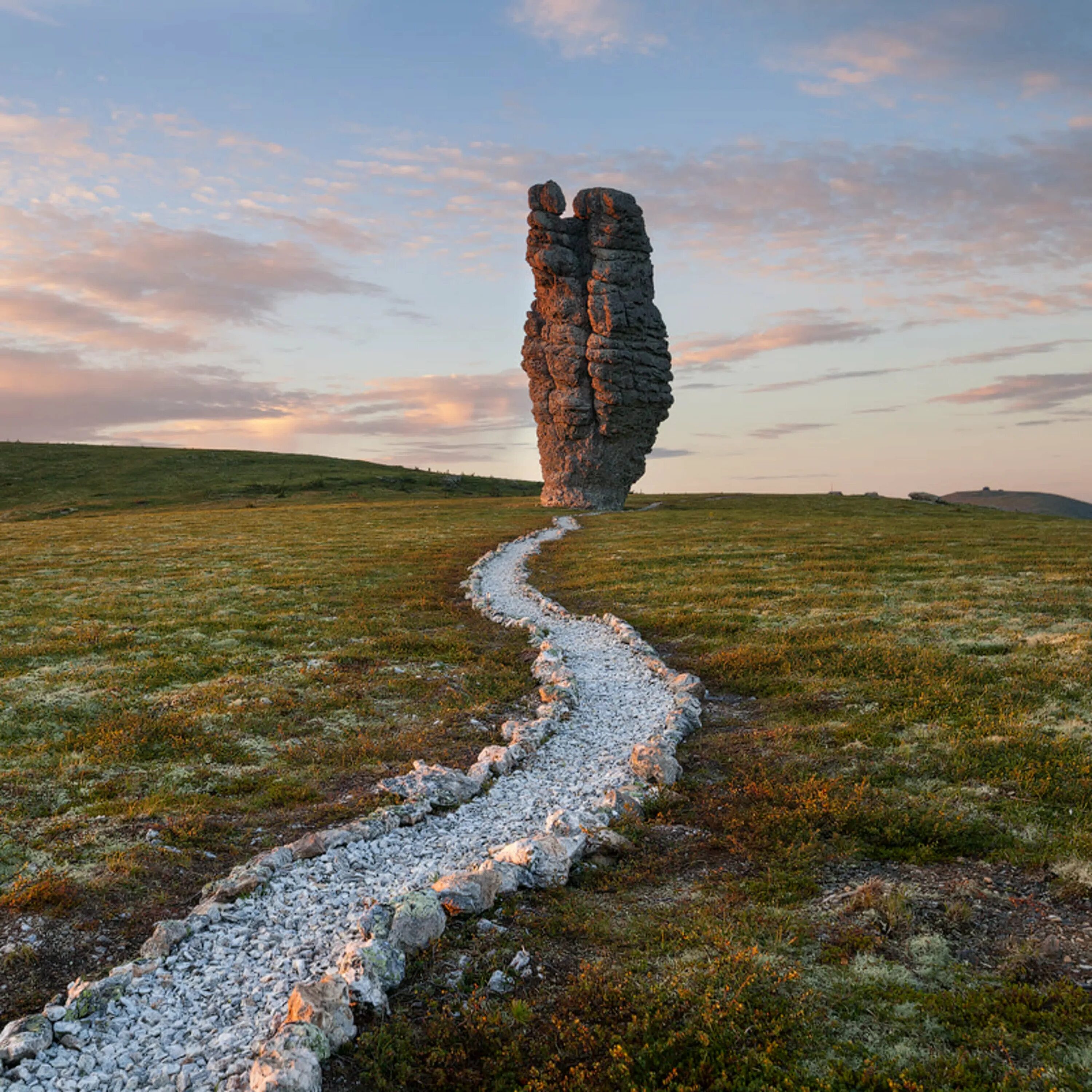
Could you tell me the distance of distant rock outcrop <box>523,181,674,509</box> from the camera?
3578 inches

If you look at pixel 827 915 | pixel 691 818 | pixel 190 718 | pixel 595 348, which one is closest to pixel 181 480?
pixel 595 348

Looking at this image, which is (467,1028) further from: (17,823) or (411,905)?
(17,823)

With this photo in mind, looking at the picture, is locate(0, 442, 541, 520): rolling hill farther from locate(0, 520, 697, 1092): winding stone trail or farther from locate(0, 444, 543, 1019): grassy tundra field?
locate(0, 520, 697, 1092): winding stone trail

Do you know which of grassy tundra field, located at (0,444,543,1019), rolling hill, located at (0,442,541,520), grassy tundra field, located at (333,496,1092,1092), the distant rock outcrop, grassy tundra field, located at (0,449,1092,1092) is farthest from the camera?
rolling hill, located at (0,442,541,520)

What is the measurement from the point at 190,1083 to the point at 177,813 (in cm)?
702

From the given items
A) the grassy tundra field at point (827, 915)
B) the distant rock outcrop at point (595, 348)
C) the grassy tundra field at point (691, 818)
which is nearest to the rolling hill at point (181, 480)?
the distant rock outcrop at point (595, 348)

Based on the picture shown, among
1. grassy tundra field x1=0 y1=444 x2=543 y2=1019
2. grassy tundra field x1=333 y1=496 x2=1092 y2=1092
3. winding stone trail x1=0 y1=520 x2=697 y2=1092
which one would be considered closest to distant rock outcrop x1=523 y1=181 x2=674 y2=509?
grassy tundra field x1=0 y1=444 x2=543 y2=1019

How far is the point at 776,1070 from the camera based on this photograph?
26.1 feet

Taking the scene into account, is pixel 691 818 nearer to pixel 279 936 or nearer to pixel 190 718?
pixel 279 936

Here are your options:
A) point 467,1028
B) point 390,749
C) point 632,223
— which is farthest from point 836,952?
point 632,223

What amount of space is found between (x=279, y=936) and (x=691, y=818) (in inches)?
285

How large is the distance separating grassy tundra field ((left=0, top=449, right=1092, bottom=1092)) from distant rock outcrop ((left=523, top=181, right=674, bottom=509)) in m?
57.5

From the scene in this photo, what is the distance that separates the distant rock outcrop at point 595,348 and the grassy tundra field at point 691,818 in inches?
2264

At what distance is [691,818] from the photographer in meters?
14.2
